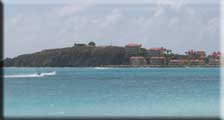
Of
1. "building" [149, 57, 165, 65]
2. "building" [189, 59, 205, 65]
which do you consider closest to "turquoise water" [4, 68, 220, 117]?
"building" [189, 59, 205, 65]

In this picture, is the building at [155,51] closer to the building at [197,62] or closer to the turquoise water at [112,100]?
the building at [197,62]

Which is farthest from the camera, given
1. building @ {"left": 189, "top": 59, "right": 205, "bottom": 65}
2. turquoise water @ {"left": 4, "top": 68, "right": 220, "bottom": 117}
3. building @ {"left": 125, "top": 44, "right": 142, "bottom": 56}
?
building @ {"left": 189, "top": 59, "right": 205, "bottom": 65}

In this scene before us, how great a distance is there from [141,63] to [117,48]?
6672 mm

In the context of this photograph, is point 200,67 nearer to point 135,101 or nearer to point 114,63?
point 114,63

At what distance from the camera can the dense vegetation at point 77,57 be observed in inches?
1287

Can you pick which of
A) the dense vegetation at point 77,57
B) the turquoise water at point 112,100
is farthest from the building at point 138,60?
the turquoise water at point 112,100

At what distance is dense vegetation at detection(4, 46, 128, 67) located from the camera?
3269 centimetres

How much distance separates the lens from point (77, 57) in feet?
114

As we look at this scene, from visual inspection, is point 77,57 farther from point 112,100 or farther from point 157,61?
point 112,100

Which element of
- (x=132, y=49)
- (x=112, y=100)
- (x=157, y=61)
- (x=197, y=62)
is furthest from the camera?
(x=157, y=61)

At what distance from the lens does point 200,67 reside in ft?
130

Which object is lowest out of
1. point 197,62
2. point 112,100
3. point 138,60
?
point 112,100

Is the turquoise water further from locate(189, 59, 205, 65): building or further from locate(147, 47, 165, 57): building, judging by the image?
locate(189, 59, 205, 65): building

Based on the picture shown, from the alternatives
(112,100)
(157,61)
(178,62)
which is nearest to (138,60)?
(157,61)
